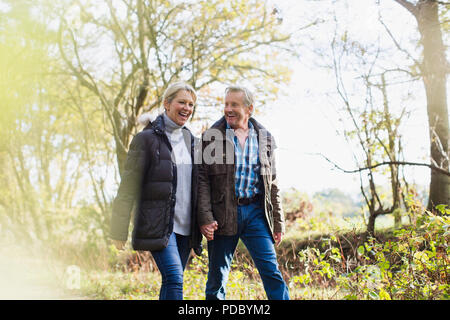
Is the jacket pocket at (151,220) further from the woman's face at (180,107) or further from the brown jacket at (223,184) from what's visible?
the woman's face at (180,107)

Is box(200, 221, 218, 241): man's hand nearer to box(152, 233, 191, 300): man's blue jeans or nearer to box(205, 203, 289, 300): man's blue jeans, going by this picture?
box(205, 203, 289, 300): man's blue jeans

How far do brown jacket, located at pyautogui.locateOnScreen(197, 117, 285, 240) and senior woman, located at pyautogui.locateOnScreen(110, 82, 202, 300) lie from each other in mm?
100

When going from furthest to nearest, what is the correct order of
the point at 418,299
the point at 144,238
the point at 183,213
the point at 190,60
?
1. the point at 190,60
2. the point at 418,299
3. the point at 183,213
4. the point at 144,238

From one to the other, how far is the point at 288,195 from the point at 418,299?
7.15 m

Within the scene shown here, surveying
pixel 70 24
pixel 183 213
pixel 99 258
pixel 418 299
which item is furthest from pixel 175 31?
pixel 418 299

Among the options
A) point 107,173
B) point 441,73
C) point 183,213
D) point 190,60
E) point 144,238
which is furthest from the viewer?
point 107,173

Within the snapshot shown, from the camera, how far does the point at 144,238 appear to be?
2662mm

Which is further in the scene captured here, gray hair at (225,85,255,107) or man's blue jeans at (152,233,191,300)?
gray hair at (225,85,255,107)

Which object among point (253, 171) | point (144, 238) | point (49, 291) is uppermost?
point (253, 171)

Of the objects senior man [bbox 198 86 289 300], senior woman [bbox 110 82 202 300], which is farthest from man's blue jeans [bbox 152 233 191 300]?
senior man [bbox 198 86 289 300]

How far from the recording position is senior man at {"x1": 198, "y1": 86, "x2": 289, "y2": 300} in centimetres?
282

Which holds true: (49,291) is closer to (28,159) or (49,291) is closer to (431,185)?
(28,159)

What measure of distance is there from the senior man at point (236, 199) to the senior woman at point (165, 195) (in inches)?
5.1

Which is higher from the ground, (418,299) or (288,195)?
(288,195)
